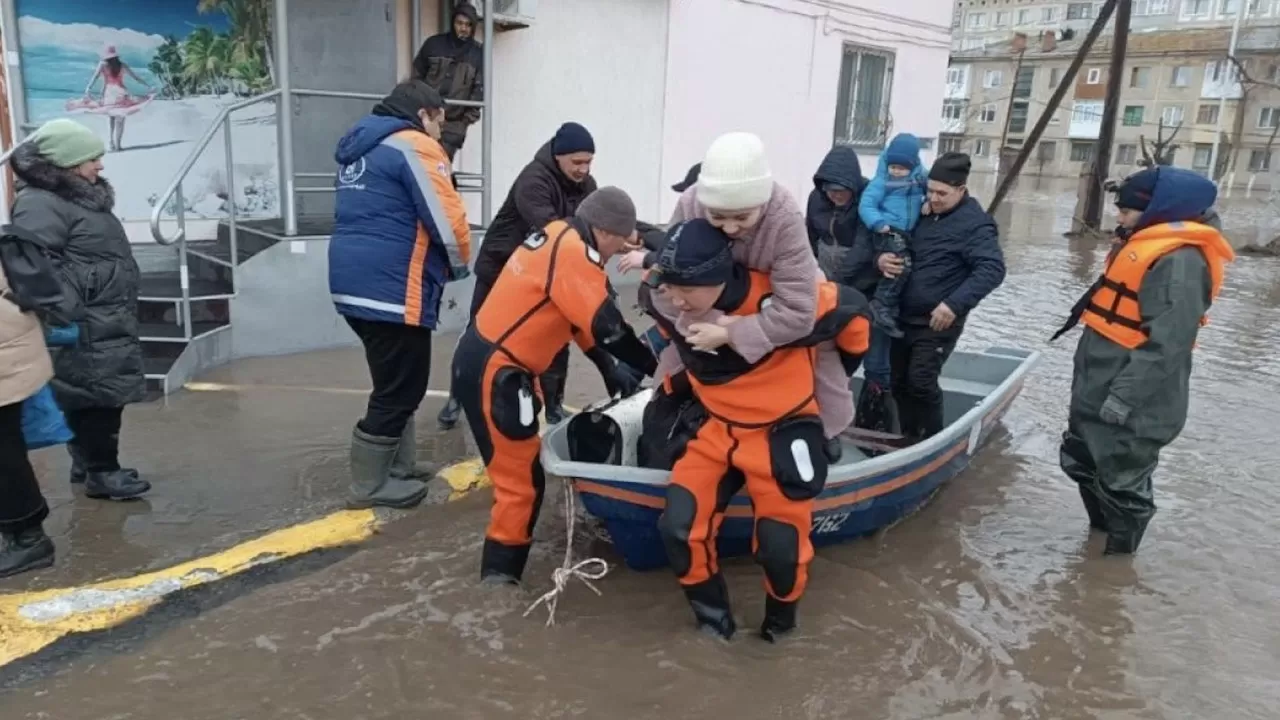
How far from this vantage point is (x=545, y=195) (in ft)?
16.0

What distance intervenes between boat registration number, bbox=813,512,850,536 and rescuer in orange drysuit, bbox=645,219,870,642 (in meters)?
0.67

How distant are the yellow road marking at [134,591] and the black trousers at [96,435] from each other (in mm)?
889

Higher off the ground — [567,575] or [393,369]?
[393,369]

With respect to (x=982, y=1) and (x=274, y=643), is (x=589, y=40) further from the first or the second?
(x=982, y=1)

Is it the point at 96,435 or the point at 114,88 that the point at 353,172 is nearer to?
the point at 96,435

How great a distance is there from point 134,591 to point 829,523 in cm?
286

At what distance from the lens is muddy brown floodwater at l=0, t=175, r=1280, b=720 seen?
3.22m

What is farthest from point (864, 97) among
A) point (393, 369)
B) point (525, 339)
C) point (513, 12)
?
point (525, 339)

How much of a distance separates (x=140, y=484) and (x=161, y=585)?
105cm

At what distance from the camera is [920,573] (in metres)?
4.43

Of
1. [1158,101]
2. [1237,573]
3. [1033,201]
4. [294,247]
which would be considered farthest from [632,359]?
[1158,101]

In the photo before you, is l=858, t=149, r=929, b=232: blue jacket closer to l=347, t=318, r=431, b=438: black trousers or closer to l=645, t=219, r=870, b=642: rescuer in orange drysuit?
l=645, t=219, r=870, b=642: rescuer in orange drysuit

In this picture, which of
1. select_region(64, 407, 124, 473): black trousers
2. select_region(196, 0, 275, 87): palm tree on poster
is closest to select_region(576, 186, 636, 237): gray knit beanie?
select_region(64, 407, 124, 473): black trousers

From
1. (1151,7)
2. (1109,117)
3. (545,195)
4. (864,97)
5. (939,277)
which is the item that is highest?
(1151,7)
